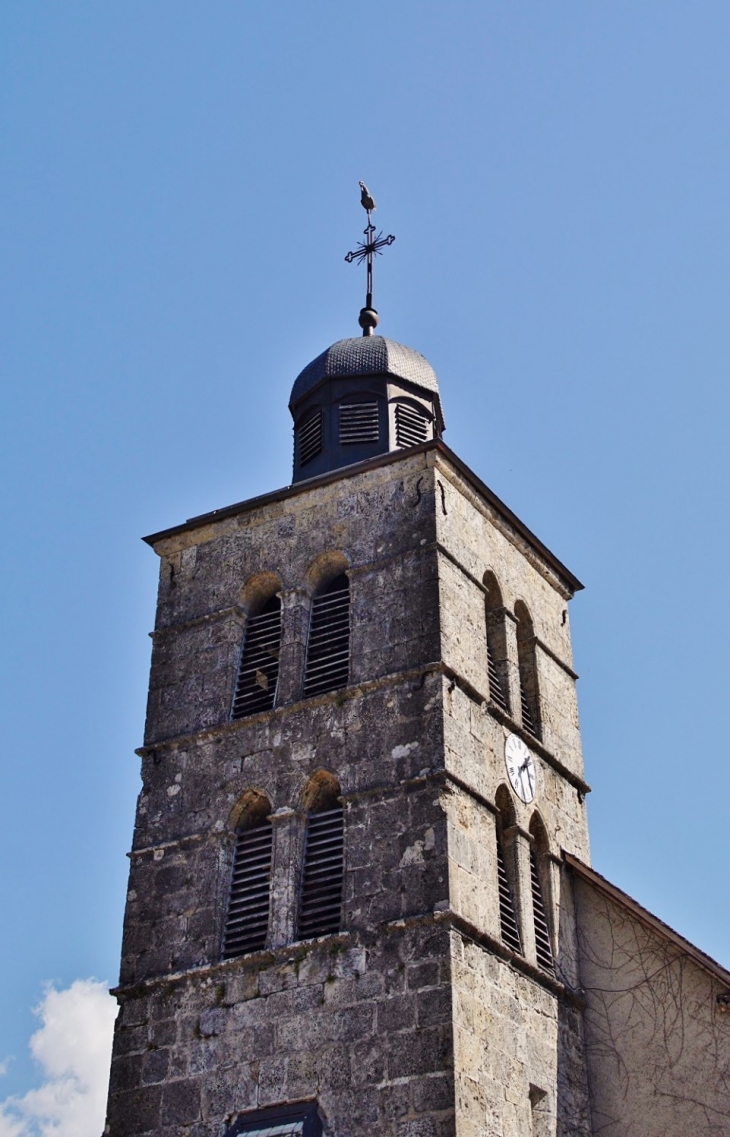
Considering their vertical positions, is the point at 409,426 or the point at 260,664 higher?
the point at 409,426

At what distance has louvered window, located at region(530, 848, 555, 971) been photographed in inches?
695

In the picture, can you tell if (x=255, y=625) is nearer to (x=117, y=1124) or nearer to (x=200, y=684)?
(x=200, y=684)

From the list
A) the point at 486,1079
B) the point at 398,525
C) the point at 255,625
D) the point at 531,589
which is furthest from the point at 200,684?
the point at 486,1079

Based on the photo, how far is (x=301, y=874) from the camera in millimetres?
17125

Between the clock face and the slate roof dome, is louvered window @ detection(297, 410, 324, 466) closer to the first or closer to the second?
the slate roof dome

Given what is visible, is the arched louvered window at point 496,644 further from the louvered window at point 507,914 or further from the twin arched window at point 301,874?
the twin arched window at point 301,874

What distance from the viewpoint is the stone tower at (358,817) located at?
1563cm

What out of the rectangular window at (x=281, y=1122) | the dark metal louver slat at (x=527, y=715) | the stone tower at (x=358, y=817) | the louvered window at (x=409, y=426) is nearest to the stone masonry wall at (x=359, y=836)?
the stone tower at (x=358, y=817)

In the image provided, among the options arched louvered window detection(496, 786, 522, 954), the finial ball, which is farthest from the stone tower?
the finial ball

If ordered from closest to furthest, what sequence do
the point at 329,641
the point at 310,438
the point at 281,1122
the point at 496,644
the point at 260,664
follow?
the point at 281,1122, the point at 329,641, the point at 260,664, the point at 496,644, the point at 310,438

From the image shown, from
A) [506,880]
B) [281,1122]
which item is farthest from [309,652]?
[281,1122]

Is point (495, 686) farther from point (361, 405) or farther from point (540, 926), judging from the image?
point (361, 405)

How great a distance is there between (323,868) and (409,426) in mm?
6900

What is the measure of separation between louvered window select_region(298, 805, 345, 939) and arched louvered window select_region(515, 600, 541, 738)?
126 inches
